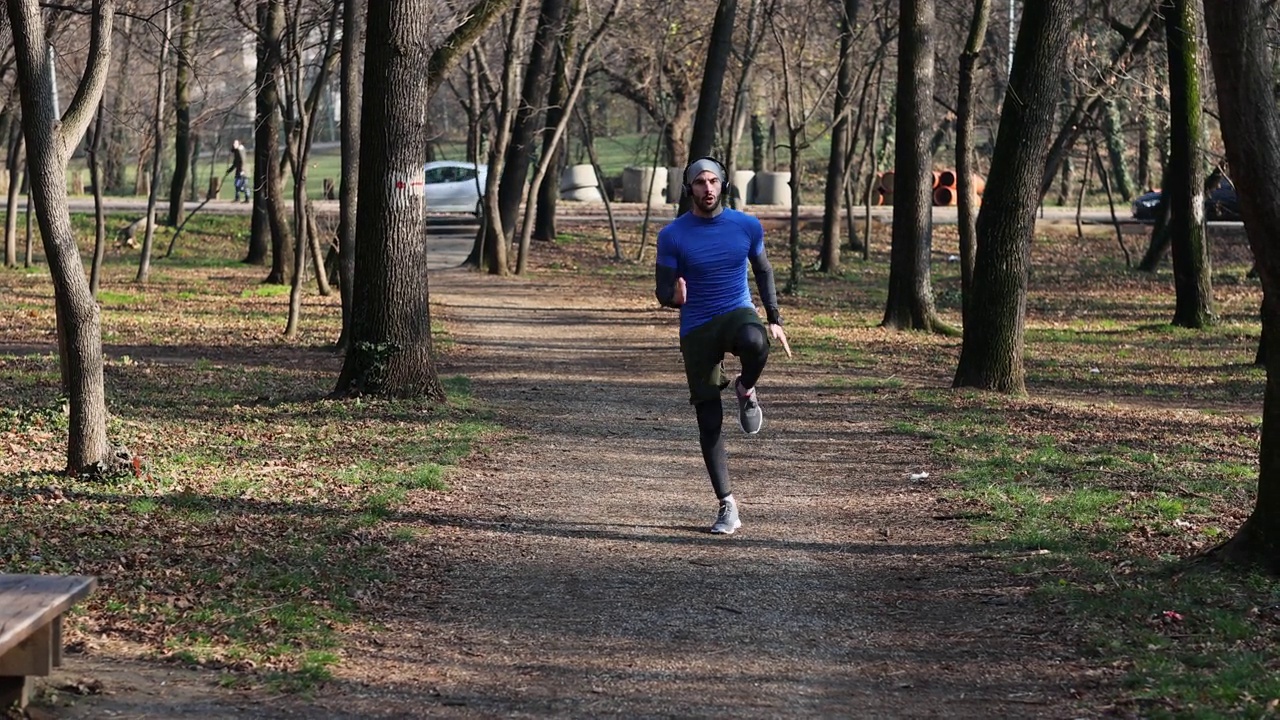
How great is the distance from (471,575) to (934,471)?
409cm

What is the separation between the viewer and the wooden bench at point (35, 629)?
4.77 m

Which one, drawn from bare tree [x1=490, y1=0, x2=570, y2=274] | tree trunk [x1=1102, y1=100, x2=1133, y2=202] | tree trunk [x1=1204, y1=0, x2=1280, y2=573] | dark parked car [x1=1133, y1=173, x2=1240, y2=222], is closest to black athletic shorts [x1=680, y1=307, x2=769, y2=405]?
tree trunk [x1=1204, y1=0, x2=1280, y2=573]

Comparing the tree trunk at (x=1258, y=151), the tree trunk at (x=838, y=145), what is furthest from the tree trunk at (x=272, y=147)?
the tree trunk at (x=1258, y=151)

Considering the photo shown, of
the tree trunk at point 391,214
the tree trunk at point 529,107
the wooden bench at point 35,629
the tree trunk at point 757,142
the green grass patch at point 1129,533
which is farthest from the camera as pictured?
the tree trunk at point 757,142

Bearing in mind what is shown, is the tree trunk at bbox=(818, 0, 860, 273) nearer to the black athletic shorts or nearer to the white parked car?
the white parked car

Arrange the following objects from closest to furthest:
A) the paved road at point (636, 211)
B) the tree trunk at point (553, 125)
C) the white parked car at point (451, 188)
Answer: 1. the tree trunk at point (553, 125)
2. the paved road at point (636, 211)
3. the white parked car at point (451, 188)

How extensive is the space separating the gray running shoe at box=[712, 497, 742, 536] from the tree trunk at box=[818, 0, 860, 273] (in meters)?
19.6

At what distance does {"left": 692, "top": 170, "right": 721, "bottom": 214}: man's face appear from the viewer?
7754 mm

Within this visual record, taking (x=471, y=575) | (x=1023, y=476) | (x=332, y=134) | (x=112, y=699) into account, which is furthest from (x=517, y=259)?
(x=332, y=134)

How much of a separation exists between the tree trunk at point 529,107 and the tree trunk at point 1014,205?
14719mm

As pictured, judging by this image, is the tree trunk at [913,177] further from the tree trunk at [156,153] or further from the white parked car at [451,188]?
the white parked car at [451,188]

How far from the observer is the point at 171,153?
64062 mm

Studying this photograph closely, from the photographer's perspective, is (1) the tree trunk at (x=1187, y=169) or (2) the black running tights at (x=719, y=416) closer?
(2) the black running tights at (x=719, y=416)

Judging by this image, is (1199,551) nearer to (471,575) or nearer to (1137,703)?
(1137,703)
